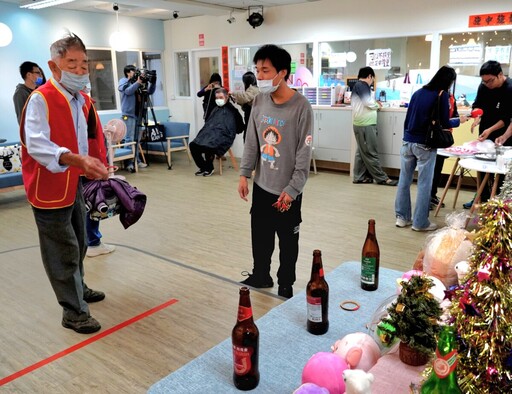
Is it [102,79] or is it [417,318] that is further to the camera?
[102,79]

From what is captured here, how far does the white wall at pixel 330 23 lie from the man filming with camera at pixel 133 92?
5.62ft

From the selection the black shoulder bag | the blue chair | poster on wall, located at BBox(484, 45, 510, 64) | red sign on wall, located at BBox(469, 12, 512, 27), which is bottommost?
the blue chair

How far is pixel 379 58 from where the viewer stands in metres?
6.79

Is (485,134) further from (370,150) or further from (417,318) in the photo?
(417,318)

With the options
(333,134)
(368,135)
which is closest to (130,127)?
(333,134)

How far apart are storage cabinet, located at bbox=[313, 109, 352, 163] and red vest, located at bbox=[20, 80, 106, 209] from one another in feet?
16.5

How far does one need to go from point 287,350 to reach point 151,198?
4.59m

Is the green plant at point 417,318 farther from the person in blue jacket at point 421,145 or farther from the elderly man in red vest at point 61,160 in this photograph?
the person in blue jacket at point 421,145

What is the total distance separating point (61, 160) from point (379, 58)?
574 centimetres

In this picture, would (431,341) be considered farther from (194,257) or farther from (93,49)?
(93,49)

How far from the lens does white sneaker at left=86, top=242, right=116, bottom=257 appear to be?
3727 mm

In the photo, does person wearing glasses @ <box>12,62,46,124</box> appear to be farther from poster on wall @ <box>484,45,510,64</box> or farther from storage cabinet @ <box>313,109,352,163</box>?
poster on wall @ <box>484,45,510,64</box>

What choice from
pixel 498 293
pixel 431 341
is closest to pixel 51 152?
pixel 431 341

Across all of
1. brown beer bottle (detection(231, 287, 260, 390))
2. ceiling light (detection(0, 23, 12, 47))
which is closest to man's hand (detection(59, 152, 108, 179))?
brown beer bottle (detection(231, 287, 260, 390))
